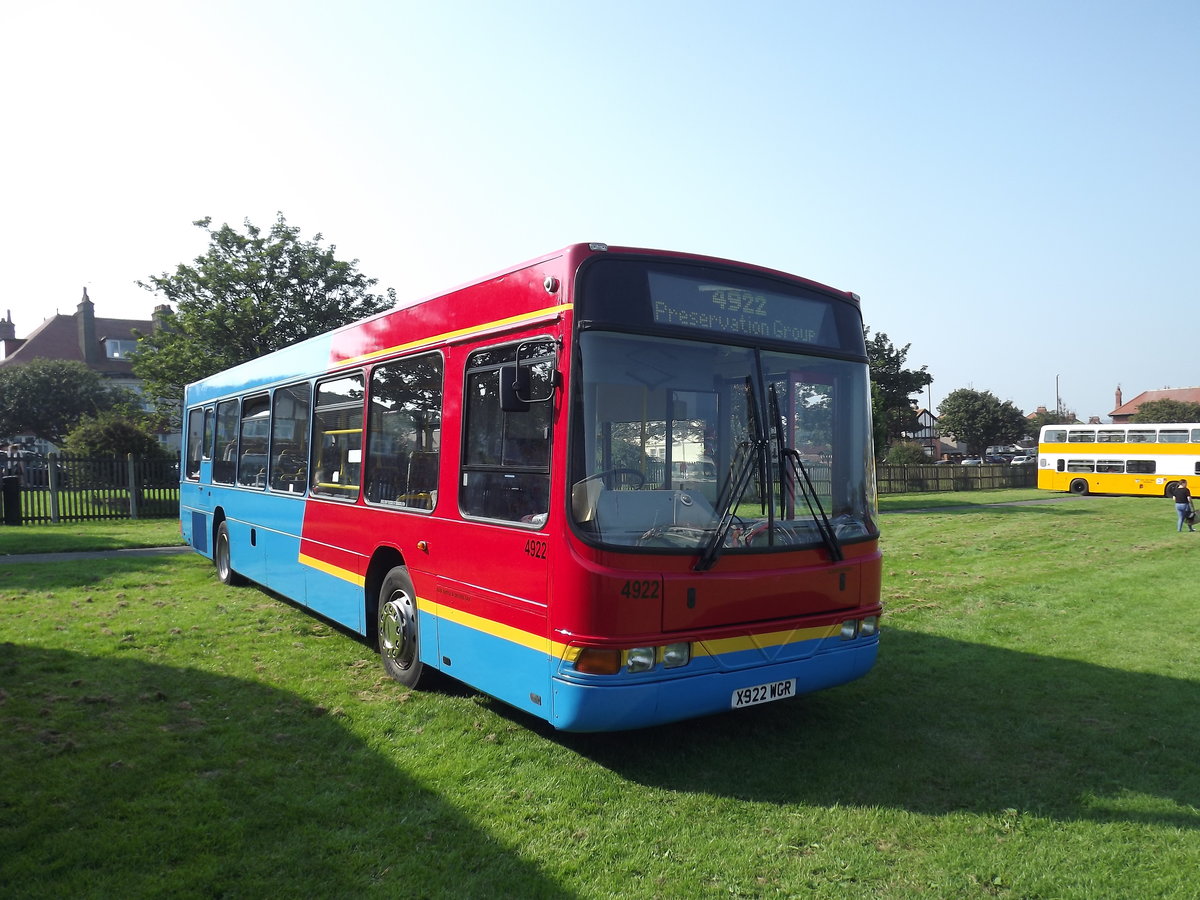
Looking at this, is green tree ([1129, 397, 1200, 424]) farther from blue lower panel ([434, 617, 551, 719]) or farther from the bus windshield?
blue lower panel ([434, 617, 551, 719])

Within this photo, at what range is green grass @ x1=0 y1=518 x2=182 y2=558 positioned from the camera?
1631 cm

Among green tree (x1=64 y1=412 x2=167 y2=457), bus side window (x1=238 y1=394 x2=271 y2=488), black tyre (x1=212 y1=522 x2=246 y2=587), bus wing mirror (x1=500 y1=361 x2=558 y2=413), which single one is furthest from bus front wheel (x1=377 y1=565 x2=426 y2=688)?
green tree (x1=64 y1=412 x2=167 y2=457)

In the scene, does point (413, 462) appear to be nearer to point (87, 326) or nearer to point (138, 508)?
point (138, 508)

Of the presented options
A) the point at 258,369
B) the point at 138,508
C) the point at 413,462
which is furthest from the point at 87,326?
the point at 413,462

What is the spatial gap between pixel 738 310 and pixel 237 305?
32647 mm

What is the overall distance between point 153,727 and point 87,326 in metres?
80.2

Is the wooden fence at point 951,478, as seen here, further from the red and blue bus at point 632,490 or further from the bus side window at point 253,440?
the red and blue bus at point 632,490

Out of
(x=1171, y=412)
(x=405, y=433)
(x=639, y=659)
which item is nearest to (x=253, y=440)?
(x=405, y=433)

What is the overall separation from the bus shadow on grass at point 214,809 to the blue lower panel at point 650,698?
80 centimetres

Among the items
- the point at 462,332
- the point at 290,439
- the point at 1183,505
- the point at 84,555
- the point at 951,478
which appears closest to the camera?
the point at 462,332

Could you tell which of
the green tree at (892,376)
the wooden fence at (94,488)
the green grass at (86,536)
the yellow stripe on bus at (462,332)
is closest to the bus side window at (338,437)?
the yellow stripe on bus at (462,332)

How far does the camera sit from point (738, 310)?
5.44 metres

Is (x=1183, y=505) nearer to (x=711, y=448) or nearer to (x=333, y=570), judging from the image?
(x=711, y=448)

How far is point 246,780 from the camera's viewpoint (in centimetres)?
482
